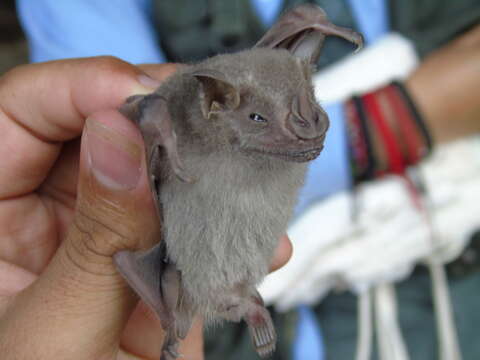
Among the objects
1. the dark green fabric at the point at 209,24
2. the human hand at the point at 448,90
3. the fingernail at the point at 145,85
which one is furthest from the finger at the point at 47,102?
the human hand at the point at 448,90

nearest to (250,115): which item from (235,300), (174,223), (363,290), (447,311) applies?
(174,223)

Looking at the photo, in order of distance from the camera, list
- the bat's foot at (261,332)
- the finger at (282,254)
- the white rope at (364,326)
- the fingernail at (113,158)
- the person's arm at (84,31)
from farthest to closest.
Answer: the white rope at (364,326) < the person's arm at (84,31) < the finger at (282,254) < the bat's foot at (261,332) < the fingernail at (113,158)

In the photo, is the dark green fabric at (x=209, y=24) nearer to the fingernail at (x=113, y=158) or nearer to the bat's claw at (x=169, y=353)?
the fingernail at (x=113, y=158)

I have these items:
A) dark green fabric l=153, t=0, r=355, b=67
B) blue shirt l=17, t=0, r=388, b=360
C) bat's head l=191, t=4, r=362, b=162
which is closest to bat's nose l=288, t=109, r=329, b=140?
bat's head l=191, t=4, r=362, b=162

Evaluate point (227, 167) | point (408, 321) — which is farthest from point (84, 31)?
point (408, 321)

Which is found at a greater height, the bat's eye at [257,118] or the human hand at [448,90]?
the bat's eye at [257,118]

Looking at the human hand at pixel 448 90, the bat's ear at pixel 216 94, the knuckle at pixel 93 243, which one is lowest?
the human hand at pixel 448 90

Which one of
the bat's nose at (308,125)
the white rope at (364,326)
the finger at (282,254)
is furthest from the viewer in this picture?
the white rope at (364,326)
